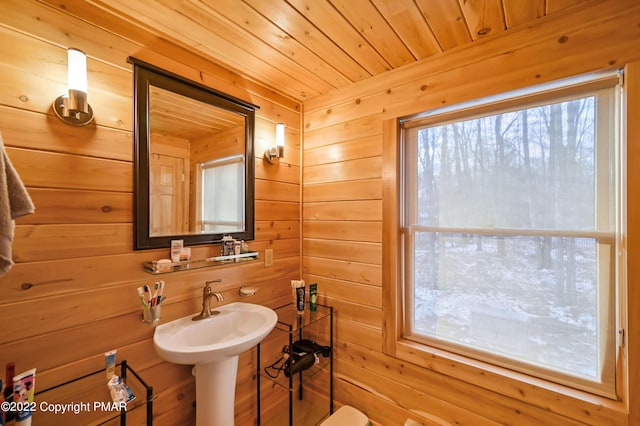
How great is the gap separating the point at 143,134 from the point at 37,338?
37.9 inches

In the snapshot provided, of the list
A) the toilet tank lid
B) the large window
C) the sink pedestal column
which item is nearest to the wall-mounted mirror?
the sink pedestal column

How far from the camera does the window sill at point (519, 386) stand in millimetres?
1224

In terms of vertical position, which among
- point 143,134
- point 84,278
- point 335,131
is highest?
point 335,131

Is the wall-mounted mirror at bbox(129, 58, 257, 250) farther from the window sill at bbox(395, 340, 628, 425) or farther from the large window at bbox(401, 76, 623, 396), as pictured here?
the window sill at bbox(395, 340, 628, 425)

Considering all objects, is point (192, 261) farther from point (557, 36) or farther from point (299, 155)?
point (557, 36)

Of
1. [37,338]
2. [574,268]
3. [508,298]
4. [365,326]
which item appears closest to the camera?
[37,338]

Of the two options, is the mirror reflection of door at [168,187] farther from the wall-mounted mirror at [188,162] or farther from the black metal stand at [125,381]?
the black metal stand at [125,381]

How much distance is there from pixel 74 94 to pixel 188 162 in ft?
1.79

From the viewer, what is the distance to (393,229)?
178 centimetres

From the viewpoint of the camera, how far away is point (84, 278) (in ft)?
3.97

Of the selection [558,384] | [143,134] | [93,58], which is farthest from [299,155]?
[558,384]

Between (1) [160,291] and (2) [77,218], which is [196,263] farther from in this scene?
(2) [77,218]

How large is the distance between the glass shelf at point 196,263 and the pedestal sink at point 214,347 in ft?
0.95

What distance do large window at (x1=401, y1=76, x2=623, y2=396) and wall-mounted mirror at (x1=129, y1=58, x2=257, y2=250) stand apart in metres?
1.09
